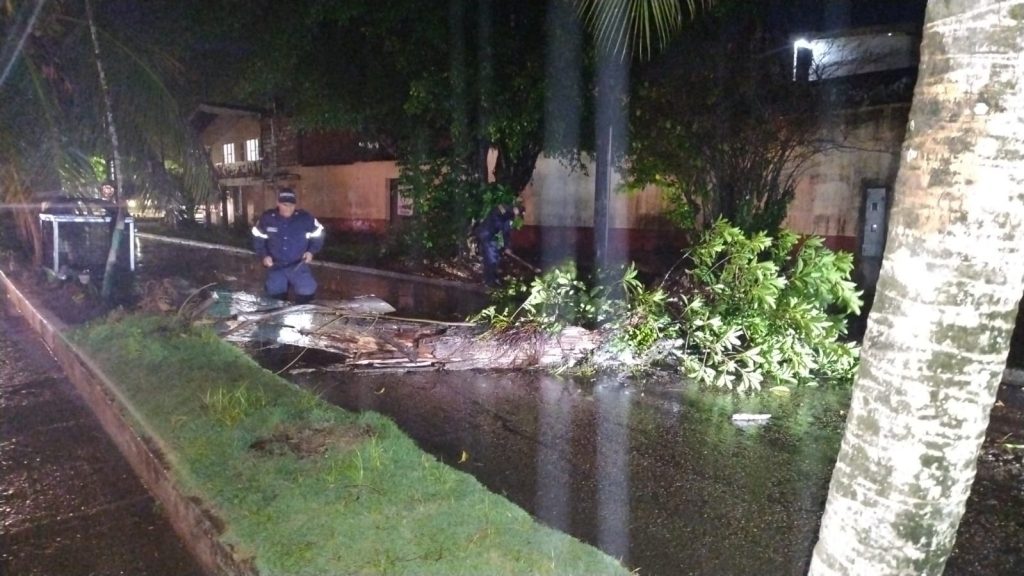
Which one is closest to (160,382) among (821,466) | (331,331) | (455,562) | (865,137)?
(331,331)

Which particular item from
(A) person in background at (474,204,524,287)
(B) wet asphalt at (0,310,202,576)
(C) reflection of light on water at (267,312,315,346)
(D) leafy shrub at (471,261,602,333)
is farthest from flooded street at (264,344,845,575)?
(A) person in background at (474,204,524,287)

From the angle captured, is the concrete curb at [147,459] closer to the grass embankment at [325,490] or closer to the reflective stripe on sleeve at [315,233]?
the grass embankment at [325,490]

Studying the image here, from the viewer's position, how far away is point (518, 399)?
6.47 metres

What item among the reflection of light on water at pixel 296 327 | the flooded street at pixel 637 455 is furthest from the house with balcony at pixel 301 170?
the flooded street at pixel 637 455

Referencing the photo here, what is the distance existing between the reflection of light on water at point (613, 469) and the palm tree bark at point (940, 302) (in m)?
1.70

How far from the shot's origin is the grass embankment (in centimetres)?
309

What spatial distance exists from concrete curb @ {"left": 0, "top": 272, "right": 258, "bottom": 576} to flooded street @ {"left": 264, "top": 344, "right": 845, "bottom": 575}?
1628 mm

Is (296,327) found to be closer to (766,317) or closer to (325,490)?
(325,490)

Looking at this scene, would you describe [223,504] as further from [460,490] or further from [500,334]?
[500,334]

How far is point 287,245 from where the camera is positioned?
799 centimetres

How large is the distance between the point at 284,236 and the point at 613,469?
4667 mm

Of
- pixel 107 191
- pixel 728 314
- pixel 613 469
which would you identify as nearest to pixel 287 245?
pixel 107 191

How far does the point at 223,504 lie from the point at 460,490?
3.72ft

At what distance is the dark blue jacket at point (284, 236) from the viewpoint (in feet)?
26.0
